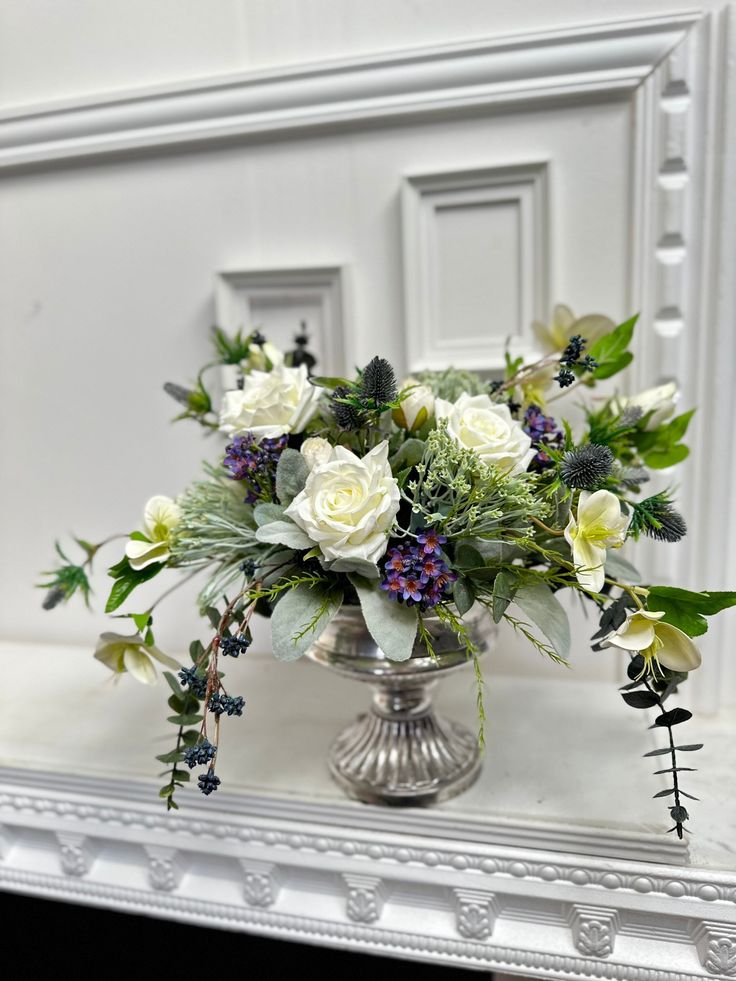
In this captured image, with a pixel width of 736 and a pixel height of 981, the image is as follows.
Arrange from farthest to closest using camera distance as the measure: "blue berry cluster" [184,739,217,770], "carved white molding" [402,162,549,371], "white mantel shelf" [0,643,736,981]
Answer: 1. "carved white molding" [402,162,549,371]
2. "white mantel shelf" [0,643,736,981]
3. "blue berry cluster" [184,739,217,770]

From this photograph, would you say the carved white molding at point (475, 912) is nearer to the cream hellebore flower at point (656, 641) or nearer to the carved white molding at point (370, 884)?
the carved white molding at point (370, 884)

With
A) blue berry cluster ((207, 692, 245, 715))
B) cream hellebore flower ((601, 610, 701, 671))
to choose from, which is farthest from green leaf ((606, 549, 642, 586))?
blue berry cluster ((207, 692, 245, 715))

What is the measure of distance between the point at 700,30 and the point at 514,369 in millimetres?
389

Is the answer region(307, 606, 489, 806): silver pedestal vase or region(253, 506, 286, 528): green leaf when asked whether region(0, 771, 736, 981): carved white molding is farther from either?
region(253, 506, 286, 528): green leaf

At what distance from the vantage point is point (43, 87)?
95cm

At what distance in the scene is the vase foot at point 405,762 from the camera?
26.0 inches

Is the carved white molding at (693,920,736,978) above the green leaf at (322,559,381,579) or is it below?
below

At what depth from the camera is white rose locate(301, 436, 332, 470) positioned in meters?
0.56

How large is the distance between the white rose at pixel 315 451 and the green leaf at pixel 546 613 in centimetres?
18

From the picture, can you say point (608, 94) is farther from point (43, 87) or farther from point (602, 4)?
point (43, 87)

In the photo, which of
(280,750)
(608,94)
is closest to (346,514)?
(280,750)

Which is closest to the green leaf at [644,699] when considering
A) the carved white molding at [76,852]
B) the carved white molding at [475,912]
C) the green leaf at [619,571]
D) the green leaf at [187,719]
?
the green leaf at [619,571]

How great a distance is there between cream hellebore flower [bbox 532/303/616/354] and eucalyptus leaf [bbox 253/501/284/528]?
37cm

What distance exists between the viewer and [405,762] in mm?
685
